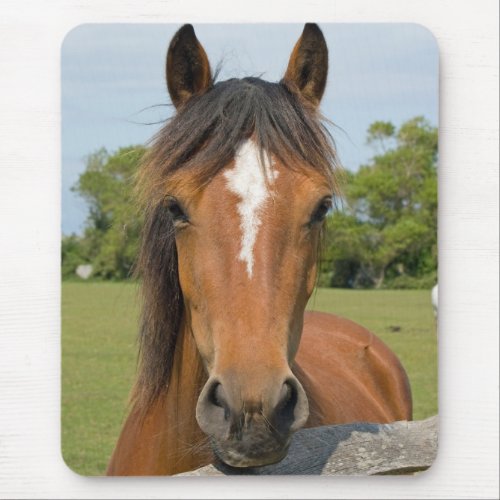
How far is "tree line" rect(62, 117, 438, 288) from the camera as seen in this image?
6.59 ft

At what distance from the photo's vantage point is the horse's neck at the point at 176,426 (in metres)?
1.78

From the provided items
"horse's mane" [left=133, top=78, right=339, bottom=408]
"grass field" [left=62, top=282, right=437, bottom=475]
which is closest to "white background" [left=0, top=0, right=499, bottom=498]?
"grass field" [left=62, top=282, right=437, bottom=475]

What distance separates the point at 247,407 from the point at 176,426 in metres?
0.30

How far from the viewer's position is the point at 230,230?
1.66 meters

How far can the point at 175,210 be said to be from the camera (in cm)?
173

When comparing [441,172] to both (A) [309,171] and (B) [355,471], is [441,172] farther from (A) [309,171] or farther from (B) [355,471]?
(B) [355,471]

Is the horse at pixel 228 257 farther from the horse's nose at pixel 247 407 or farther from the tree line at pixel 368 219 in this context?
the tree line at pixel 368 219

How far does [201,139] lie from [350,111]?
0.45 metres

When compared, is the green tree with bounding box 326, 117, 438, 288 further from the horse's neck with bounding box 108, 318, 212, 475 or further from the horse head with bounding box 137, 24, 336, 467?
the horse's neck with bounding box 108, 318, 212, 475

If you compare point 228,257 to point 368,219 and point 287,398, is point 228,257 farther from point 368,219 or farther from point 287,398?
point 368,219

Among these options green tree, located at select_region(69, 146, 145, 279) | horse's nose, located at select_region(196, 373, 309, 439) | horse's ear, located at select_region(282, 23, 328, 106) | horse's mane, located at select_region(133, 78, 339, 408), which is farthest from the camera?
green tree, located at select_region(69, 146, 145, 279)

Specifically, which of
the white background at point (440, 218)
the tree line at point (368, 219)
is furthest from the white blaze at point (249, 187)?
the white background at point (440, 218)

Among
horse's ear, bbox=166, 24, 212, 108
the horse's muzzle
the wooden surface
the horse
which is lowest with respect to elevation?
the wooden surface

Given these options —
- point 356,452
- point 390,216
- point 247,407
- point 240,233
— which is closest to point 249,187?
point 240,233
